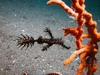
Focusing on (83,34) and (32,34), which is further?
(32,34)

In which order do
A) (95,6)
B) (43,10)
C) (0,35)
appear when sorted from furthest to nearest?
(95,6) → (43,10) → (0,35)

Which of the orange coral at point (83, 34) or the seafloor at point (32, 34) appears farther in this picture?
the seafloor at point (32, 34)

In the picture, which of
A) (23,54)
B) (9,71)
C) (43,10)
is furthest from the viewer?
(43,10)

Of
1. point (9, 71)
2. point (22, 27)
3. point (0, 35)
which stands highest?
point (22, 27)

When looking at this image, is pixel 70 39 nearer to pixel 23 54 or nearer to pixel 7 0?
pixel 23 54

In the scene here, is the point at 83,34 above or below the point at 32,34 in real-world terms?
below

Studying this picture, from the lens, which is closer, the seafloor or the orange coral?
the orange coral

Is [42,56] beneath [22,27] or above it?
beneath

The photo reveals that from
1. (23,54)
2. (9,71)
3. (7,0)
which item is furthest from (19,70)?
(7,0)
